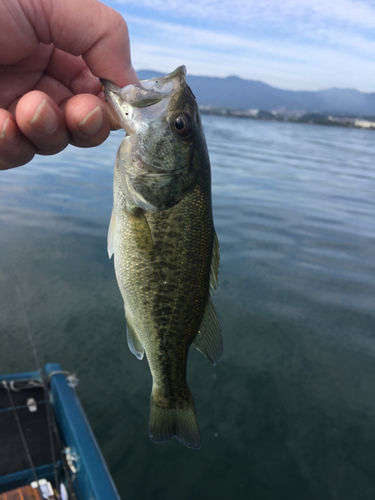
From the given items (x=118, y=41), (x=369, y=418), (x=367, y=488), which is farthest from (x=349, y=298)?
(x=118, y=41)

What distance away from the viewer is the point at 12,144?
5.86 feet

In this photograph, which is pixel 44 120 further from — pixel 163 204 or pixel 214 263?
pixel 214 263

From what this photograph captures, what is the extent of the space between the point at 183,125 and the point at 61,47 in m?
0.85

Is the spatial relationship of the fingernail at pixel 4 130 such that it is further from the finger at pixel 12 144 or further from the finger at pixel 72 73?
the finger at pixel 72 73

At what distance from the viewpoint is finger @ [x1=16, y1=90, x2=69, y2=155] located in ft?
5.32

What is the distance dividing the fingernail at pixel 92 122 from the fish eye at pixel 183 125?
39 cm

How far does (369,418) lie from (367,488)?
3.09 ft

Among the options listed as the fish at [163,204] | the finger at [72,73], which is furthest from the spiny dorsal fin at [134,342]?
the finger at [72,73]

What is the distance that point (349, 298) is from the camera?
6.87 meters

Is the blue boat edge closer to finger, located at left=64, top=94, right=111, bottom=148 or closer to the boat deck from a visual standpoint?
the boat deck

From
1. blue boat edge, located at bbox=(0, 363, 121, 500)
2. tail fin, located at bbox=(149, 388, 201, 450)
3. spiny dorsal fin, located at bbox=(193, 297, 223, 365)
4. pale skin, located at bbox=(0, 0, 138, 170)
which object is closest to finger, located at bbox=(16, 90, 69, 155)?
pale skin, located at bbox=(0, 0, 138, 170)

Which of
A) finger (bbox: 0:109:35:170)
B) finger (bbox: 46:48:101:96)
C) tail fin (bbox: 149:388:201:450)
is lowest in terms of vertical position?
tail fin (bbox: 149:388:201:450)

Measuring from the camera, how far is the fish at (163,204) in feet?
5.68

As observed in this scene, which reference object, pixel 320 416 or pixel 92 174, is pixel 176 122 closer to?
pixel 320 416
